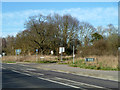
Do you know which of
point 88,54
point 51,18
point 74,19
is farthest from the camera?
point 74,19

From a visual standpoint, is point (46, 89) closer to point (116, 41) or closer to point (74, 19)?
point (116, 41)

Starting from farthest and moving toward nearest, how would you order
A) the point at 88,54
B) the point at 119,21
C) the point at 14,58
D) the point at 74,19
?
the point at 74,19 < the point at 14,58 < the point at 88,54 < the point at 119,21

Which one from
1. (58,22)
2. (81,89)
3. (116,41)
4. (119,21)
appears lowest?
(81,89)

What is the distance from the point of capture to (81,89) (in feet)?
30.7

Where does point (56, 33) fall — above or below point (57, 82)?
above

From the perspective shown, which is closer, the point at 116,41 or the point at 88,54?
the point at 116,41

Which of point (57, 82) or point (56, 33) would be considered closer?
point (57, 82)

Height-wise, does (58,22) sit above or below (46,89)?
above

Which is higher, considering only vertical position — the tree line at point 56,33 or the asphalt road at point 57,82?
the tree line at point 56,33

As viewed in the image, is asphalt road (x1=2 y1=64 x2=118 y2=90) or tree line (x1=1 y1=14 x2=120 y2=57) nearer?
asphalt road (x1=2 y1=64 x2=118 y2=90)

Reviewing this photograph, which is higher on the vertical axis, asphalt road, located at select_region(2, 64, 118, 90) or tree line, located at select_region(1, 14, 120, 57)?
tree line, located at select_region(1, 14, 120, 57)

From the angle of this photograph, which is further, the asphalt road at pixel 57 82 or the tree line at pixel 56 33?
the tree line at pixel 56 33

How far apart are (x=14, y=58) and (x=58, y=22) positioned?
1574 centimetres

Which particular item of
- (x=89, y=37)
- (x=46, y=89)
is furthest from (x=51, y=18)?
(x=46, y=89)
